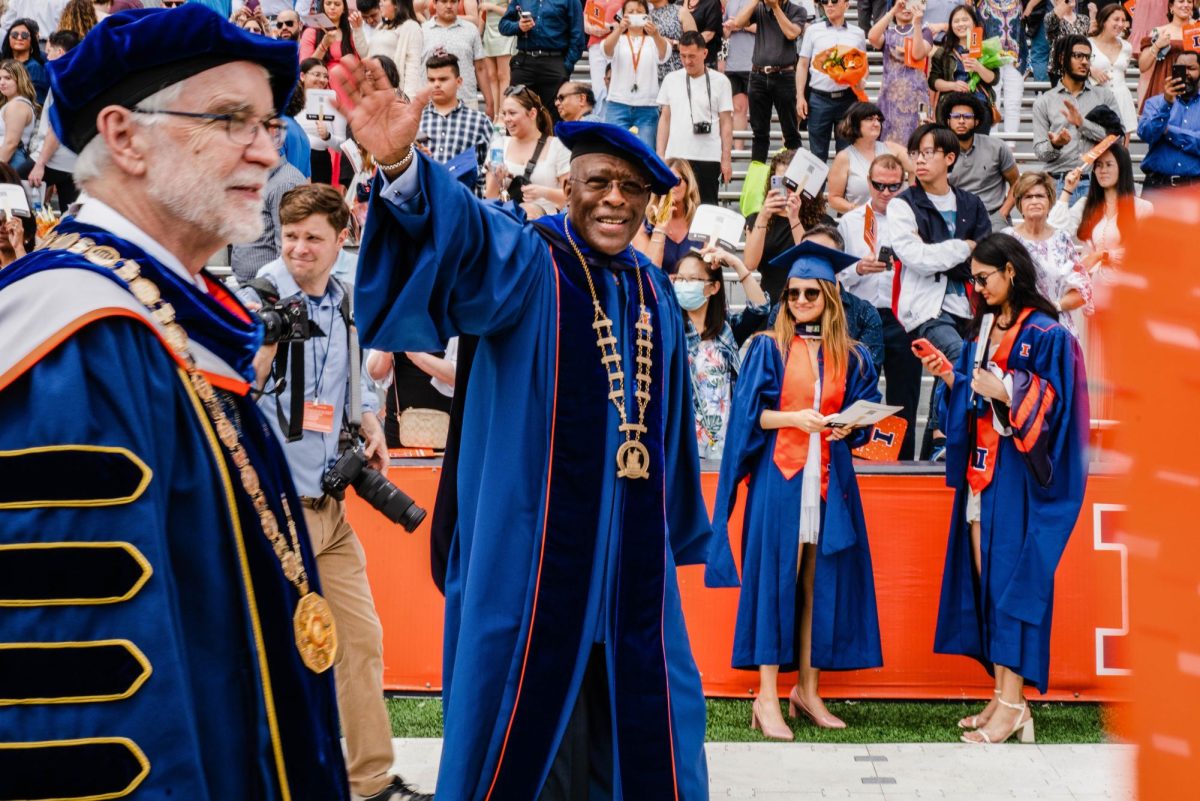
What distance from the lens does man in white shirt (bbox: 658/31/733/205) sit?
39.5ft

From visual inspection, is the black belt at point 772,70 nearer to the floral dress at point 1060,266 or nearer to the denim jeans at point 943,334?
the denim jeans at point 943,334

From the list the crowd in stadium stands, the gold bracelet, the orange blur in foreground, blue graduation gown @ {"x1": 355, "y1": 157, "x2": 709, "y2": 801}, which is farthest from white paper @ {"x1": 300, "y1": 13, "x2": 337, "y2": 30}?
the orange blur in foreground

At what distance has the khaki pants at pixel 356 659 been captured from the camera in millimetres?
6008

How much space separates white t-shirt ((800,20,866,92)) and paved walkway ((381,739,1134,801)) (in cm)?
688

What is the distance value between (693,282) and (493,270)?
3.90 m

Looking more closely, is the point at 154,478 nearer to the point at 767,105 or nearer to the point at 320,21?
the point at 320,21

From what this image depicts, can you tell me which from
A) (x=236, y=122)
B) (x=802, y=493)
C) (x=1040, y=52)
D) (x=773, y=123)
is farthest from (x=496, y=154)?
(x=1040, y=52)

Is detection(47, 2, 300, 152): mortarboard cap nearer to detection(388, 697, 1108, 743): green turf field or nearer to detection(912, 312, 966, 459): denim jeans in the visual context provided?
detection(388, 697, 1108, 743): green turf field

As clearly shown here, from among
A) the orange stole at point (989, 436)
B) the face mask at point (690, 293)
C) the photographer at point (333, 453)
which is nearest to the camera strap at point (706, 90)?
the face mask at point (690, 293)

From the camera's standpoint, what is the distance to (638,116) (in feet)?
40.7

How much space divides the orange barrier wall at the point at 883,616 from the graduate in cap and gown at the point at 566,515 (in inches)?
120

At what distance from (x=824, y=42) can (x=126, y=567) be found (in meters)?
10.9

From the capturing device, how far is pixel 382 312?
4164 millimetres

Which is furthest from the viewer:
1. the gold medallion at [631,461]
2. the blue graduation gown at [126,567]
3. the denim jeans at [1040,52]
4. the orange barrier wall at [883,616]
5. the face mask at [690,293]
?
the denim jeans at [1040,52]
